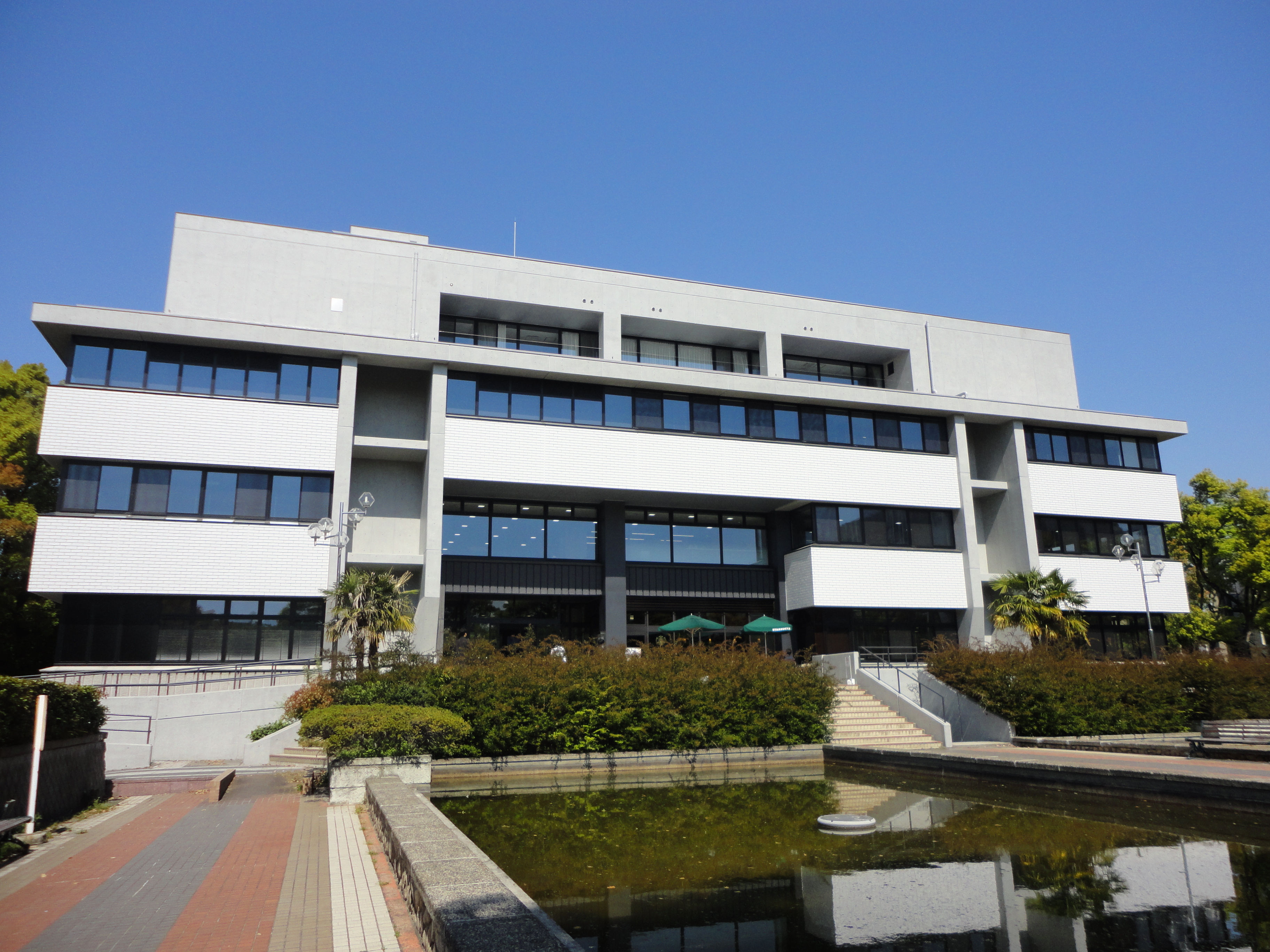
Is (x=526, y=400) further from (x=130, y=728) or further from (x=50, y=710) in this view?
(x=50, y=710)

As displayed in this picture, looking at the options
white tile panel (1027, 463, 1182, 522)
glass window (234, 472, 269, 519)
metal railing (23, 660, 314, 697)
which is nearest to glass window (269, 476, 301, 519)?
glass window (234, 472, 269, 519)

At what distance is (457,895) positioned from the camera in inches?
243

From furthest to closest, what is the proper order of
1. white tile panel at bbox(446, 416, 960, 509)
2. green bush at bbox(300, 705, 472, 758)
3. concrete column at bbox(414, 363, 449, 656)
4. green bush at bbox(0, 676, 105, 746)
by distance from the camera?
1. white tile panel at bbox(446, 416, 960, 509)
2. concrete column at bbox(414, 363, 449, 656)
3. green bush at bbox(300, 705, 472, 758)
4. green bush at bbox(0, 676, 105, 746)

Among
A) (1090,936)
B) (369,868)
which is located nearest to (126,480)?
(369,868)

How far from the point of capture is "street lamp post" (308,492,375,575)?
843 inches

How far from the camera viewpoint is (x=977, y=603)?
3231 centimetres

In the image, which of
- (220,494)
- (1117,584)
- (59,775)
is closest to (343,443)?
(220,494)

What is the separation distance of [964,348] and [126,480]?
32.1 m

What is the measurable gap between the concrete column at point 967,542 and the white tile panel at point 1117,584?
3063 mm

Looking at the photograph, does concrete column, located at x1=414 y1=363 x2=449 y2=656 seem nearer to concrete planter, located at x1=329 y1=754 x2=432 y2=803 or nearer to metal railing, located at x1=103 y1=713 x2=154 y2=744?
metal railing, located at x1=103 y1=713 x2=154 y2=744

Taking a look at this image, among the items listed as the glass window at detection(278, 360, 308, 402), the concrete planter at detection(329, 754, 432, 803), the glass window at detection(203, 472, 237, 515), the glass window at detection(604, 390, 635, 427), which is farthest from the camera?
the glass window at detection(604, 390, 635, 427)

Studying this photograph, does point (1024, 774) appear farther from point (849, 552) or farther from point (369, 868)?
point (849, 552)

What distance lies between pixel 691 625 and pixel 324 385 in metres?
14.1

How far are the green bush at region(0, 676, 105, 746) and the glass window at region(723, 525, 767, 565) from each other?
2160cm
